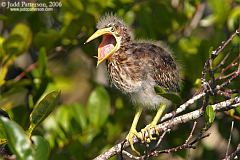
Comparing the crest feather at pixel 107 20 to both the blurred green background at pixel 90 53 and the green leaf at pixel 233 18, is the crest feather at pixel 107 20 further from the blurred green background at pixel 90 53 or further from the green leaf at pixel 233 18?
the green leaf at pixel 233 18

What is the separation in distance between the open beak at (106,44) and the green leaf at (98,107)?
0.40 meters

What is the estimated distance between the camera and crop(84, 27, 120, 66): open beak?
3421mm

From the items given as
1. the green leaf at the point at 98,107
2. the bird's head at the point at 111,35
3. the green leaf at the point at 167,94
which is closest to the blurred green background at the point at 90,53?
the green leaf at the point at 98,107

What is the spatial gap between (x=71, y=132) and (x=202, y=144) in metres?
1.05

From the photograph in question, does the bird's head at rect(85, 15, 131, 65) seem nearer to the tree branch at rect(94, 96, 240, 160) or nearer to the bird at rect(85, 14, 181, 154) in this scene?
the bird at rect(85, 14, 181, 154)

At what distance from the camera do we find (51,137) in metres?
3.85

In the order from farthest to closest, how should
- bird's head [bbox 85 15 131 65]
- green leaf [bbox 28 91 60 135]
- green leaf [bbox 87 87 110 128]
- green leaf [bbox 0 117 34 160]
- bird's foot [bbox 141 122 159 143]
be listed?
green leaf [bbox 87 87 110 128] < bird's head [bbox 85 15 131 65] < bird's foot [bbox 141 122 159 143] < green leaf [bbox 28 91 60 135] < green leaf [bbox 0 117 34 160]

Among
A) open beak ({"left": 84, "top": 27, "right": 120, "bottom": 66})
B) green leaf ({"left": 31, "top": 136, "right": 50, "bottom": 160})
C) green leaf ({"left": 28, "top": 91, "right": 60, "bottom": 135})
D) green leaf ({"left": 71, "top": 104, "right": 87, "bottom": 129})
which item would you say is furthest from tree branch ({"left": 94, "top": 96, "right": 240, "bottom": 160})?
green leaf ({"left": 71, "top": 104, "right": 87, "bottom": 129})

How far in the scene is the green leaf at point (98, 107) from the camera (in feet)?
12.7

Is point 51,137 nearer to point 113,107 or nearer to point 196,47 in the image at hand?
point 113,107

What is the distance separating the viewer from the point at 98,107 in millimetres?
3902

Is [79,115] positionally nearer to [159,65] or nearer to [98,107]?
[98,107]

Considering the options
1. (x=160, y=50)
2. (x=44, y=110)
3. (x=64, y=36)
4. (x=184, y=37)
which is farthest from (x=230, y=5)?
(x=44, y=110)

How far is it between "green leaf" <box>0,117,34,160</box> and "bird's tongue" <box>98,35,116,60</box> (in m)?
1.28
